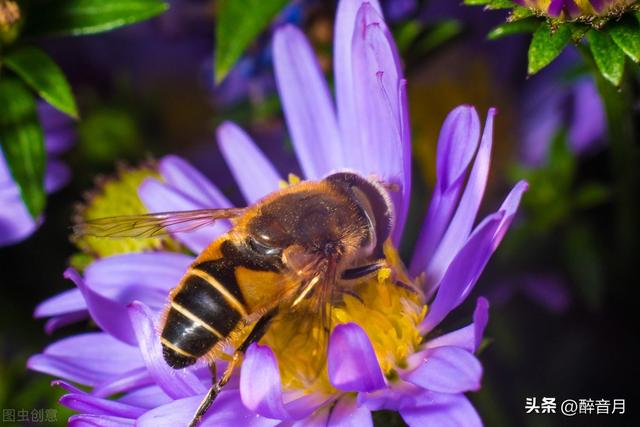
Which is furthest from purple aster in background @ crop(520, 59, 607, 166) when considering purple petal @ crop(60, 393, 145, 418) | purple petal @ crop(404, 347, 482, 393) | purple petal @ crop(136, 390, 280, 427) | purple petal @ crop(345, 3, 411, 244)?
purple petal @ crop(60, 393, 145, 418)

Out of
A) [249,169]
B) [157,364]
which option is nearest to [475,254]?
[157,364]

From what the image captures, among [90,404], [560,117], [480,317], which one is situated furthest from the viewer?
[560,117]

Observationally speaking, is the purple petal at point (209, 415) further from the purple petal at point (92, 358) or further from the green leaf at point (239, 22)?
the green leaf at point (239, 22)

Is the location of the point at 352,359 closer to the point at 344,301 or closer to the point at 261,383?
the point at 261,383

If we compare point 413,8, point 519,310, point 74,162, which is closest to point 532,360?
point 519,310

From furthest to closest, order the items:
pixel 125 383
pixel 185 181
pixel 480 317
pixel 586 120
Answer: pixel 586 120
pixel 185 181
pixel 125 383
pixel 480 317

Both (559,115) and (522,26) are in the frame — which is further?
(559,115)

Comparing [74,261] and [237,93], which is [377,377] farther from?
[237,93]
